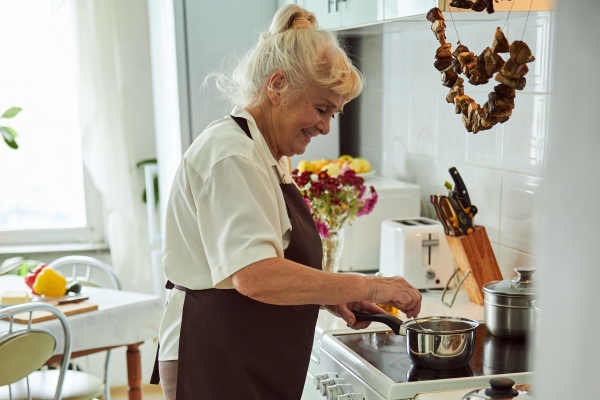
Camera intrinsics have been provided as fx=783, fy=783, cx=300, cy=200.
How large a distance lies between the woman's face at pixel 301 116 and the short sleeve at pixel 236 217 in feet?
0.55

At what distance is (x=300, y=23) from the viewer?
Answer: 1515 mm

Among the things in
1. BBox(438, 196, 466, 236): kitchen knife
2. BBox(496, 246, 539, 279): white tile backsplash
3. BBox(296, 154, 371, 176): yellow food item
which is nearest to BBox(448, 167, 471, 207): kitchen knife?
BBox(438, 196, 466, 236): kitchen knife

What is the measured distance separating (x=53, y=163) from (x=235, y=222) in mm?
2981

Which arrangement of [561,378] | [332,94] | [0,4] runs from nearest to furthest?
[561,378]
[332,94]
[0,4]

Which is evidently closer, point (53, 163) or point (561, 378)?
point (561, 378)

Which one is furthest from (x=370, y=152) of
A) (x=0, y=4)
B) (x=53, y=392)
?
(x=0, y=4)

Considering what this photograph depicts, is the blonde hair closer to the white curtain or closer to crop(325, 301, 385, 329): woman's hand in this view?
crop(325, 301, 385, 329): woman's hand

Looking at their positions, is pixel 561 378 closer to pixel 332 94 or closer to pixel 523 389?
pixel 523 389

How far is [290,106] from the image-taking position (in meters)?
1.50

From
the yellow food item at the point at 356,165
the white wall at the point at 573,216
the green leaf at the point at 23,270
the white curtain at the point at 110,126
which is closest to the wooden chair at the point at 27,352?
the green leaf at the point at 23,270

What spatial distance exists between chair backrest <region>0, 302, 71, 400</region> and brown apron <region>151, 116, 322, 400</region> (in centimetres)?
100

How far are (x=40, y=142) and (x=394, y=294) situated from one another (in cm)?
303

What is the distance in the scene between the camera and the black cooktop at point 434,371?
154 centimetres

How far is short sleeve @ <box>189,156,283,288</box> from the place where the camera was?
130 centimetres
